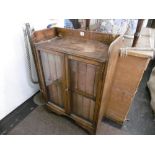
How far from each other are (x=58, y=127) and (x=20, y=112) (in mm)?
524

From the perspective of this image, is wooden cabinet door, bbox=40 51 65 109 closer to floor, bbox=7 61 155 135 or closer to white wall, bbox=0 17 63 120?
floor, bbox=7 61 155 135

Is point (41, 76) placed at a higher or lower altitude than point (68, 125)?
higher

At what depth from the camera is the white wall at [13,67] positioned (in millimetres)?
1257

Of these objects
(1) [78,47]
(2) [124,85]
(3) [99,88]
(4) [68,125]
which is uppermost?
(1) [78,47]

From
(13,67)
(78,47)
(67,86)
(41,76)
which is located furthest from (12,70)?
(78,47)

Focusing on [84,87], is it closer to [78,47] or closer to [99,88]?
[99,88]

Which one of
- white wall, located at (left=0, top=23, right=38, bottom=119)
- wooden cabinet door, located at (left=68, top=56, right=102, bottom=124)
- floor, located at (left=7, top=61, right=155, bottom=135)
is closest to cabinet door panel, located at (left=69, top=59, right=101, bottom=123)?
wooden cabinet door, located at (left=68, top=56, right=102, bottom=124)

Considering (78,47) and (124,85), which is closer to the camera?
(78,47)

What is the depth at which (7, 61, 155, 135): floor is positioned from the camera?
1464mm

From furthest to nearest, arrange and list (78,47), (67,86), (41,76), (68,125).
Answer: (68,125) < (41,76) < (67,86) < (78,47)

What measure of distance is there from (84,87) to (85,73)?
148 mm

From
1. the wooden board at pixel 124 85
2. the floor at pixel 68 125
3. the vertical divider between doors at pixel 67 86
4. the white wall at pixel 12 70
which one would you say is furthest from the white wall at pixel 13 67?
the wooden board at pixel 124 85

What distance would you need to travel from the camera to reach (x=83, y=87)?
3.89 ft

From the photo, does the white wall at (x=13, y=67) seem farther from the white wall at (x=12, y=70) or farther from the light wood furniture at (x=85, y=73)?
the light wood furniture at (x=85, y=73)
